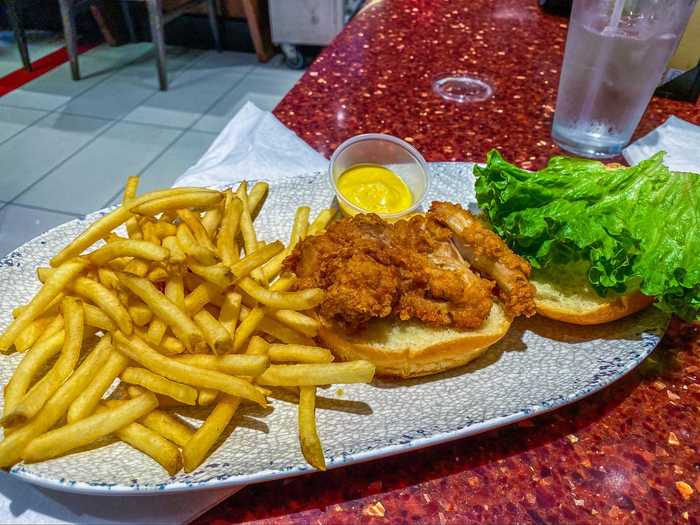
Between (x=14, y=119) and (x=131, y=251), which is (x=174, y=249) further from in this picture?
(x=14, y=119)

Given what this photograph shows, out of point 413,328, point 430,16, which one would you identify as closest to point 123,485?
point 413,328

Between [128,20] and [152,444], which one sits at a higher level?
[152,444]

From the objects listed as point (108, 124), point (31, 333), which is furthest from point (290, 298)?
point (108, 124)

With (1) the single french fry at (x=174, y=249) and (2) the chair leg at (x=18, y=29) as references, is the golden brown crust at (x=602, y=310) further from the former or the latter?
(2) the chair leg at (x=18, y=29)

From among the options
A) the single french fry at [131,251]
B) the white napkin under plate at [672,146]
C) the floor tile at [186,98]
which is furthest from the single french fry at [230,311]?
the floor tile at [186,98]

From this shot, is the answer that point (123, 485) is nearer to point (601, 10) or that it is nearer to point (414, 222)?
point (414, 222)

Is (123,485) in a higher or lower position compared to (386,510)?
higher

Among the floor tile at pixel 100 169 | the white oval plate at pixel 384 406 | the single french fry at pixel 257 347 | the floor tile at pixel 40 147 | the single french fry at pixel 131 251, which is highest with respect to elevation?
the single french fry at pixel 131 251
